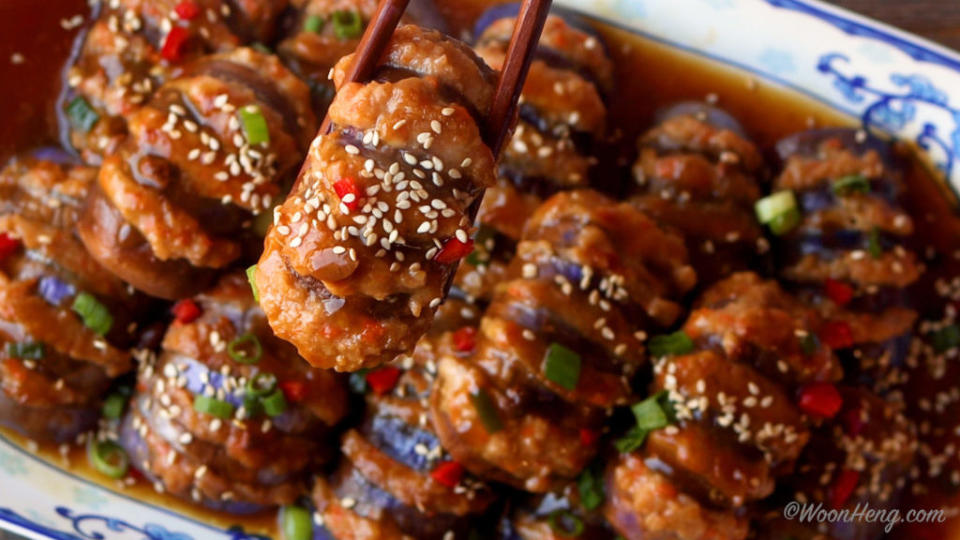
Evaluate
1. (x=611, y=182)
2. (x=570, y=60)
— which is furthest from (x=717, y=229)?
(x=570, y=60)

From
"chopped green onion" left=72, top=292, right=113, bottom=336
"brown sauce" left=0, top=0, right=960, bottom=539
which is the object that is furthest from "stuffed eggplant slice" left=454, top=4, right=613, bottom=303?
"chopped green onion" left=72, top=292, right=113, bottom=336

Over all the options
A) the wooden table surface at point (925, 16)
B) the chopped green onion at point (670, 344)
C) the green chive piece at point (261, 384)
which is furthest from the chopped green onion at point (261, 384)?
the wooden table surface at point (925, 16)

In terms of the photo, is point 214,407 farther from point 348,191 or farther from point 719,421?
point 719,421

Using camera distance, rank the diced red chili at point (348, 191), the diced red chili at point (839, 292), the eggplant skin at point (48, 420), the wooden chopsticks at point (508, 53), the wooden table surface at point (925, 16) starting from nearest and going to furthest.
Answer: the diced red chili at point (348, 191) < the wooden chopsticks at point (508, 53) < the eggplant skin at point (48, 420) < the diced red chili at point (839, 292) < the wooden table surface at point (925, 16)

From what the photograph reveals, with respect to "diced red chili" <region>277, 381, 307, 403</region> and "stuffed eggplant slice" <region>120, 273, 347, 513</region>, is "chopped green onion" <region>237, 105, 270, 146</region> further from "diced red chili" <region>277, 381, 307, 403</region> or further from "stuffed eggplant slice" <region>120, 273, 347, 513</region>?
"diced red chili" <region>277, 381, 307, 403</region>

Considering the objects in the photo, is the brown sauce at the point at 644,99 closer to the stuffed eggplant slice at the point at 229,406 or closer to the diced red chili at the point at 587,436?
the stuffed eggplant slice at the point at 229,406

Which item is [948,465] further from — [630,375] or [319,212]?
[319,212]
